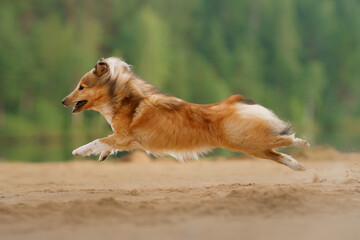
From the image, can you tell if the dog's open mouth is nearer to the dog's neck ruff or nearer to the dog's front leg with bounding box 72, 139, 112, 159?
the dog's neck ruff

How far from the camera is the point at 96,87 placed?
761 centimetres

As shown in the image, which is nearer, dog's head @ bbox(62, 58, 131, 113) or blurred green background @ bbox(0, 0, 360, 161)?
dog's head @ bbox(62, 58, 131, 113)

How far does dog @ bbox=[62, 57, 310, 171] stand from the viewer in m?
6.91

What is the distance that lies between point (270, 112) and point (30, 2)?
40.4 meters

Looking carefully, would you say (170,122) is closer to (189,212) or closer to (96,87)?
(96,87)

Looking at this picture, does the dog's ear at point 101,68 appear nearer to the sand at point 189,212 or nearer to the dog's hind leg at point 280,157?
the sand at point 189,212

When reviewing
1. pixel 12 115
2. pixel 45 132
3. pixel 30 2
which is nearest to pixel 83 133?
pixel 45 132

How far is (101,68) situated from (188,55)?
3386 centimetres

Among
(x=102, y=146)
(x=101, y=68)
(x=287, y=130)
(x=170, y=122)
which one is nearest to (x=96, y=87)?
(x=101, y=68)

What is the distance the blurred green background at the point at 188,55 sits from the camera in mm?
33219

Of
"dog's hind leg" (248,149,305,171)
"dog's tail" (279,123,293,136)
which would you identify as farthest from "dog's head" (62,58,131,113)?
"dog's tail" (279,123,293,136)

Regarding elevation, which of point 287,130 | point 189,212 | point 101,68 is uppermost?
point 101,68

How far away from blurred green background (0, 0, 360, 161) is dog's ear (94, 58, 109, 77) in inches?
793

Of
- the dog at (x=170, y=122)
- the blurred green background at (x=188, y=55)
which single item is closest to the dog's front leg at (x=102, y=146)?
the dog at (x=170, y=122)
